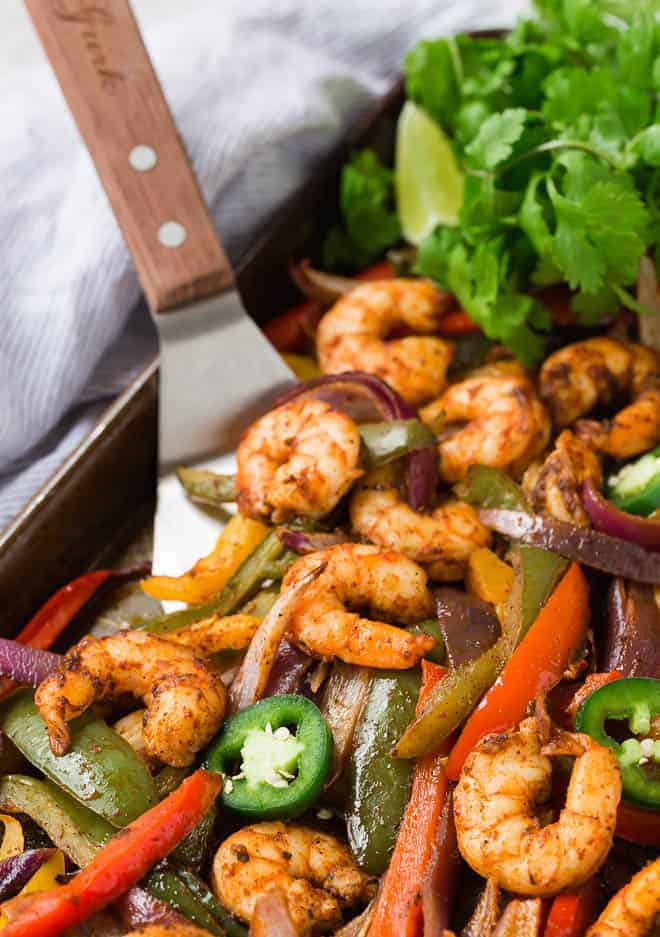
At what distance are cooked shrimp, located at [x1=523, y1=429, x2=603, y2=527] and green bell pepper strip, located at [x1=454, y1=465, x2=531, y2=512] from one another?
51 millimetres

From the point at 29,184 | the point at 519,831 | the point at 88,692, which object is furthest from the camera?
the point at 29,184

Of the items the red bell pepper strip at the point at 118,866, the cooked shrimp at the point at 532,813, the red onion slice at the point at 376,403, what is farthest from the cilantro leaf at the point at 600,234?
the red bell pepper strip at the point at 118,866

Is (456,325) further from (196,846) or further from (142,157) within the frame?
(196,846)

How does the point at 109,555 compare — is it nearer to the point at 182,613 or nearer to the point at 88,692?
the point at 182,613

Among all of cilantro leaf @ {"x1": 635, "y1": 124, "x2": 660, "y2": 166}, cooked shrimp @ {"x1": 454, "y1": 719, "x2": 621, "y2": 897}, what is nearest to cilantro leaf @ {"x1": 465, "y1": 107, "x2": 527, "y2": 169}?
cilantro leaf @ {"x1": 635, "y1": 124, "x2": 660, "y2": 166}

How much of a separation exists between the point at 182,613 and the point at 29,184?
183cm

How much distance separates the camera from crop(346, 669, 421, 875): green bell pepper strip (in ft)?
8.09

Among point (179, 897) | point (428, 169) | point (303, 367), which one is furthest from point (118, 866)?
point (428, 169)

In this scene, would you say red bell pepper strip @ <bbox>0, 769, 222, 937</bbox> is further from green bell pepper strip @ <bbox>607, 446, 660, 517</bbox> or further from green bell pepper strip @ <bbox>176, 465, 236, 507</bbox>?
green bell pepper strip @ <bbox>607, 446, 660, 517</bbox>

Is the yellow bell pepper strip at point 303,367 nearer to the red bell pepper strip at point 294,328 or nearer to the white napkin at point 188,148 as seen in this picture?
the red bell pepper strip at point 294,328

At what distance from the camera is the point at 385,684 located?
2611mm

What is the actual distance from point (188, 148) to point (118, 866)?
2.72 m

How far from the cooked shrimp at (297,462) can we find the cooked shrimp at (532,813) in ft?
3.03

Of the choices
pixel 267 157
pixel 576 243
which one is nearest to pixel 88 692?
pixel 576 243
